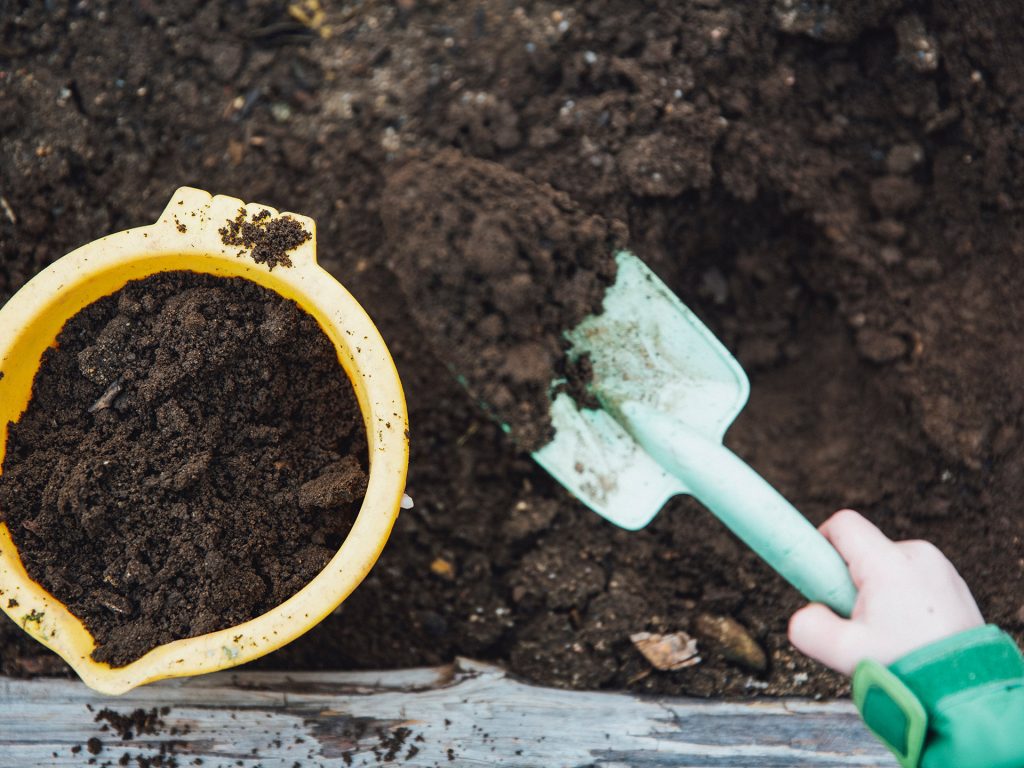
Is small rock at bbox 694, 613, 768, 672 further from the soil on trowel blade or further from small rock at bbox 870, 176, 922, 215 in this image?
small rock at bbox 870, 176, 922, 215

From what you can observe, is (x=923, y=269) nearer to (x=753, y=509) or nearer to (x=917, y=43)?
(x=917, y=43)

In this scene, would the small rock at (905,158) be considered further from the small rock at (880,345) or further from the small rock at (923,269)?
the small rock at (880,345)

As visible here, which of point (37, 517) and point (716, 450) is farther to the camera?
point (716, 450)

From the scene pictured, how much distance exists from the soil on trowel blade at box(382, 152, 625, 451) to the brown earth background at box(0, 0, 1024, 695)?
3.8 inches

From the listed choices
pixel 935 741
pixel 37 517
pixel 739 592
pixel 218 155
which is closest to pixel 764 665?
pixel 739 592

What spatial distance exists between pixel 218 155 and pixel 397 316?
0.47 meters

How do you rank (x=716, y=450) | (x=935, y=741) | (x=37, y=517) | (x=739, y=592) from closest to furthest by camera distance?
(x=935, y=741) < (x=37, y=517) < (x=716, y=450) < (x=739, y=592)

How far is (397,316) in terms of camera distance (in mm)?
1477

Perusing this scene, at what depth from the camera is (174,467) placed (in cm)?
111

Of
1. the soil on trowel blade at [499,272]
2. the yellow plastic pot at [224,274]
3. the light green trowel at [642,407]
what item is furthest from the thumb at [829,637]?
the yellow plastic pot at [224,274]

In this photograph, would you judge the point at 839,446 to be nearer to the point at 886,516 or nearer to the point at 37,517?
the point at 886,516

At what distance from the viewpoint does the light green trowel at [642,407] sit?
1.38 m

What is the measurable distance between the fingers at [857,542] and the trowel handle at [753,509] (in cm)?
2

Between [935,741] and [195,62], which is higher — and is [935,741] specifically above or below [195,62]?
below
